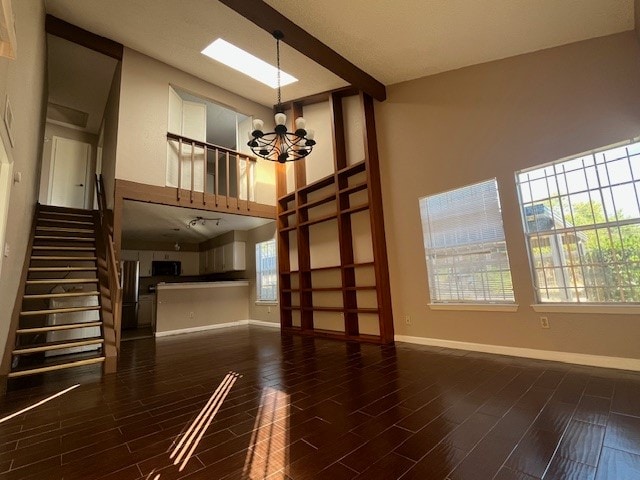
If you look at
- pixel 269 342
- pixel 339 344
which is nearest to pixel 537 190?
pixel 339 344

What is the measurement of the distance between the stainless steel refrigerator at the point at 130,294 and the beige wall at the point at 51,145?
6.13 feet

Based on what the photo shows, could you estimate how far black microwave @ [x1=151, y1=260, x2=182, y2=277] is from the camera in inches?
332

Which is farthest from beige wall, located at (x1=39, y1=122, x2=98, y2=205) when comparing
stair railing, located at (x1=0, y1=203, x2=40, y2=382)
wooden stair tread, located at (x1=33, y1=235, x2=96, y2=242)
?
stair railing, located at (x1=0, y1=203, x2=40, y2=382)

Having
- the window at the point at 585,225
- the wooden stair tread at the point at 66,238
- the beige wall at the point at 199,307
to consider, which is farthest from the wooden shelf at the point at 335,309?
the wooden stair tread at the point at 66,238

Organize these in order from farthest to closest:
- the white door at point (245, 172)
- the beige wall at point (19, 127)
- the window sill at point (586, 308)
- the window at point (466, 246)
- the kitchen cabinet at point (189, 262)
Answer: the kitchen cabinet at point (189, 262)
the white door at point (245, 172)
the window at point (466, 246)
the window sill at point (586, 308)
the beige wall at point (19, 127)

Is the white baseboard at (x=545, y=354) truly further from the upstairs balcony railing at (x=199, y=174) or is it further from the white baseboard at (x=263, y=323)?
the upstairs balcony railing at (x=199, y=174)

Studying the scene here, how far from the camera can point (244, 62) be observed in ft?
17.0

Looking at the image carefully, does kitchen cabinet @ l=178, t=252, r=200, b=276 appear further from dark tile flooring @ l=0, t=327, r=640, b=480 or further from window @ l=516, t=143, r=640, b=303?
window @ l=516, t=143, r=640, b=303

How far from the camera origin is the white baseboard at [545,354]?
9.04 ft

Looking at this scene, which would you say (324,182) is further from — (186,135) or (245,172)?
(186,135)

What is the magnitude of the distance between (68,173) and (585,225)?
9.79m

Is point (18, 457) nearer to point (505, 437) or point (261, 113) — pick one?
point (505, 437)

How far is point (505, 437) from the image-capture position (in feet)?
5.70

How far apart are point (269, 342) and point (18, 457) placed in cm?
334
